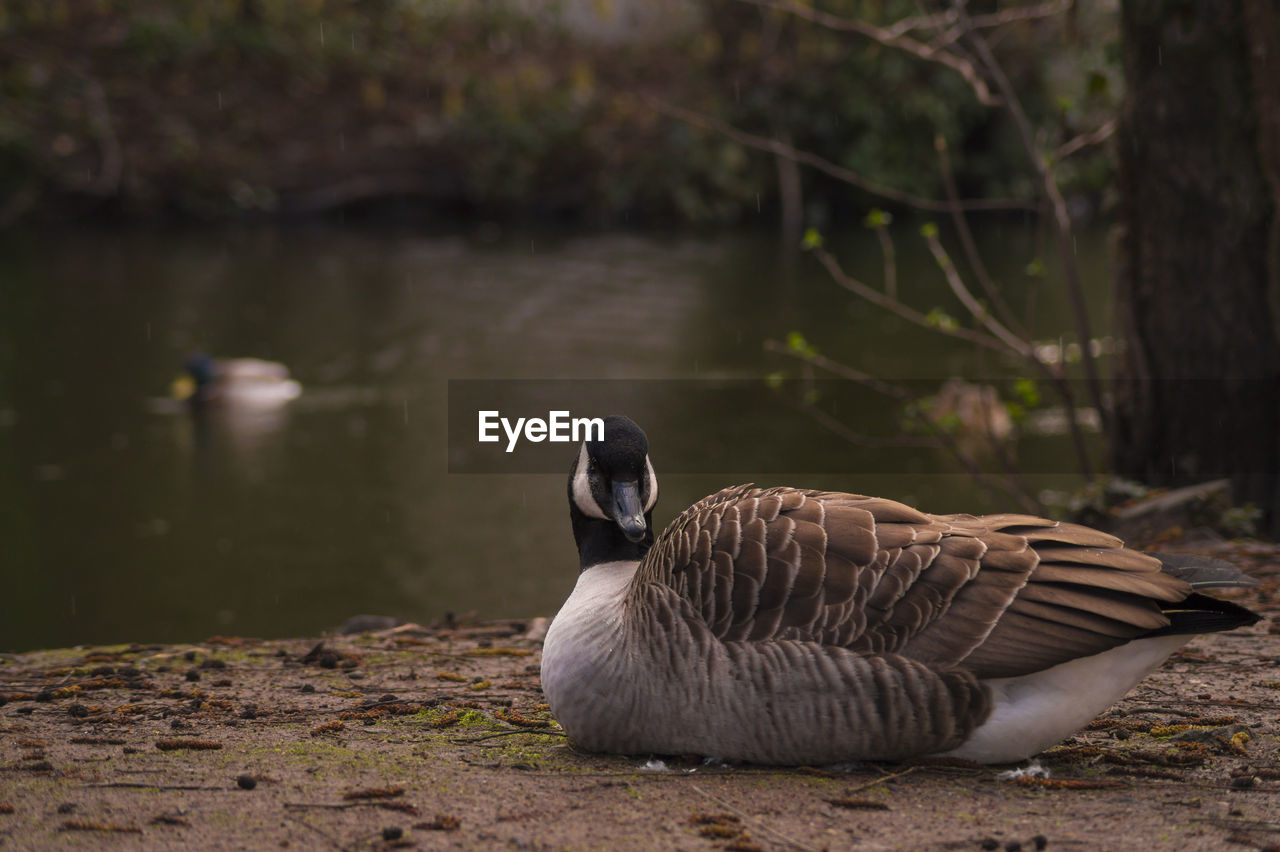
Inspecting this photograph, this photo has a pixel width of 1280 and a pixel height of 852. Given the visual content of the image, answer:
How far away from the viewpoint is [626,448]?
179 inches

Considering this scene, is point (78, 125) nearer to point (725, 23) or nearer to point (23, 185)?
point (23, 185)

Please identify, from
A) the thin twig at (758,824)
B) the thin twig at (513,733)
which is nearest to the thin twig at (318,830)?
the thin twig at (513,733)

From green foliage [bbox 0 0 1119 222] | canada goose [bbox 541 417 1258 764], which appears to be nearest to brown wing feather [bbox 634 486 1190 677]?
canada goose [bbox 541 417 1258 764]

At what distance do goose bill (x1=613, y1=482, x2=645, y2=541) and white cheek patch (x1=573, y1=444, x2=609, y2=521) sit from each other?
19 centimetres

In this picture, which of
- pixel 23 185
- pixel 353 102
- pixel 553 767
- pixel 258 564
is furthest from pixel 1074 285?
pixel 353 102

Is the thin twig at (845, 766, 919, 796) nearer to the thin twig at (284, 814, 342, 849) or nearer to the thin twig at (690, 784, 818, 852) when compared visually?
the thin twig at (690, 784, 818, 852)

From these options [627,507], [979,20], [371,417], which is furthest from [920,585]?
[371,417]

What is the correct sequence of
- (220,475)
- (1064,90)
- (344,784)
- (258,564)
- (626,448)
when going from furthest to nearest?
(1064,90), (220,475), (258,564), (626,448), (344,784)

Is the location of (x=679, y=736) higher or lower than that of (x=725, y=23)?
lower

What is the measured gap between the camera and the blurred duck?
675 inches

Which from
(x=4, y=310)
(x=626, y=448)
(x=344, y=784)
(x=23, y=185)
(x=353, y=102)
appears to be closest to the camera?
(x=344, y=784)

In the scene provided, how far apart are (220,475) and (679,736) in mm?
11086

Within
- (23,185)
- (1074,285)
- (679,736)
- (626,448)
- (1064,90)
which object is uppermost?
(1064,90)

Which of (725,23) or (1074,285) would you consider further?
(725,23)
